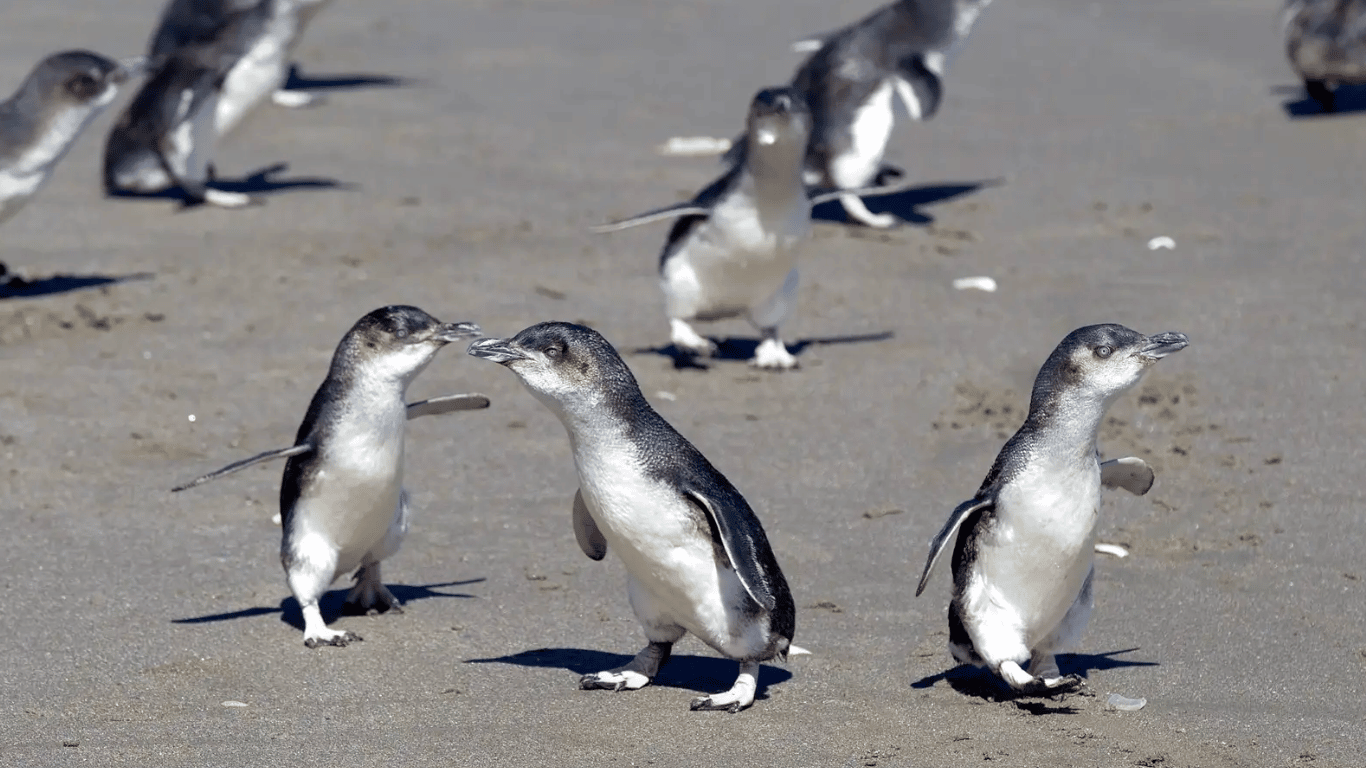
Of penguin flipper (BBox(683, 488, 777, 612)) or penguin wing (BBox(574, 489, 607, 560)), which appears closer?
penguin flipper (BBox(683, 488, 777, 612))

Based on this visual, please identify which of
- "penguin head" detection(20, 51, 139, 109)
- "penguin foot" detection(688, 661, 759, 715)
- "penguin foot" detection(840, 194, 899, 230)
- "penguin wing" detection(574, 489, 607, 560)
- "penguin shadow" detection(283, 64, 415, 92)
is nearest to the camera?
"penguin foot" detection(688, 661, 759, 715)

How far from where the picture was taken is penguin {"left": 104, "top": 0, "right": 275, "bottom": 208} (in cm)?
1019

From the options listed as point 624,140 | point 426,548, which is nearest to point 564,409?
point 426,548

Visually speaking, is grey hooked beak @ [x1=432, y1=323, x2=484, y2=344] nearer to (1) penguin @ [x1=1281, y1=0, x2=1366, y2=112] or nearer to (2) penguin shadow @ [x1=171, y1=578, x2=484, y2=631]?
(2) penguin shadow @ [x1=171, y1=578, x2=484, y2=631]

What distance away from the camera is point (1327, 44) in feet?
35.4

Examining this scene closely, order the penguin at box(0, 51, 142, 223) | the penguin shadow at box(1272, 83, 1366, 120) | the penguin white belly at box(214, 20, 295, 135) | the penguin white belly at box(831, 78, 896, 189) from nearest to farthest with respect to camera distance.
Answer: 1. the penguin at box(0, 51, 142, 223)
2. the penguin white belly at box(831, 78, 896, 189)
3. the penguin white belly at box(214, 20, 295, 135)
4. the penguin shadow at box(1272, 83, 1366, 120)

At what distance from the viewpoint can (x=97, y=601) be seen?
5273 mm

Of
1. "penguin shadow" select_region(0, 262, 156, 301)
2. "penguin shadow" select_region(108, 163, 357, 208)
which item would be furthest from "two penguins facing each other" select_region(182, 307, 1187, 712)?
"penguin shadow" select_region(108, 163, 357, 208)

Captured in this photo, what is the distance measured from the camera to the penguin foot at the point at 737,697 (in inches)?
173

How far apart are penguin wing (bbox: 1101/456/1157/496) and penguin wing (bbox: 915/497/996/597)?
38 cm

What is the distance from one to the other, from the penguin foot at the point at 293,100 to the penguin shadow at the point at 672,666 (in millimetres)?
8055

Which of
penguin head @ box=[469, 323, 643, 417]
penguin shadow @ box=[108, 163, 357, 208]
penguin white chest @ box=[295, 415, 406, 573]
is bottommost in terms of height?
penguin shadow @ box=[108, 163, 357, 208]

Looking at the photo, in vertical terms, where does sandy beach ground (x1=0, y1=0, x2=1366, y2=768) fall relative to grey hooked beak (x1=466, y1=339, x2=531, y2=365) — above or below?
below

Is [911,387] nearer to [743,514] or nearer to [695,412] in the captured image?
[695,412]
